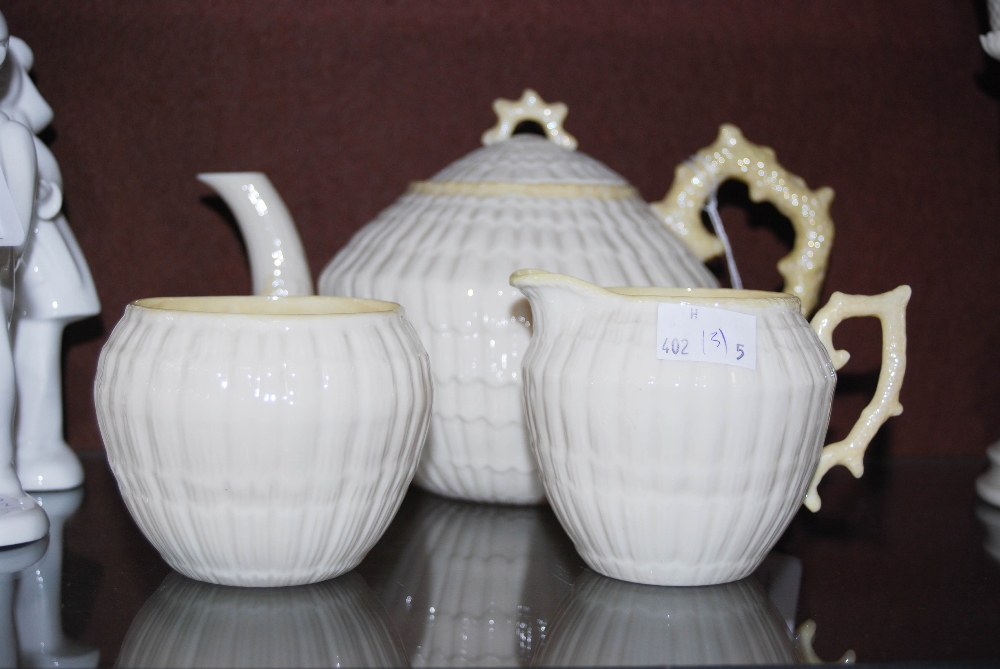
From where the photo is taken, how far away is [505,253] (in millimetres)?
809

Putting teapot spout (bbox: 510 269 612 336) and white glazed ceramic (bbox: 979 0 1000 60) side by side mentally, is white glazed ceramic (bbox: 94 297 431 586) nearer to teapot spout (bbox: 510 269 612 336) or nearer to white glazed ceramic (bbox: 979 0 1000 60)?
teapot spout (bbox: 510 269 612 336)

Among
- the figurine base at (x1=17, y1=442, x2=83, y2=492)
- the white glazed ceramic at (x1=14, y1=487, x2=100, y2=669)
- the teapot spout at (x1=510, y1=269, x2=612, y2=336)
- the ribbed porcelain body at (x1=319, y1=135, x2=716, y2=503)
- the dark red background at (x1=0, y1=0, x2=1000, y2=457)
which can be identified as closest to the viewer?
the white glazed ceramic at (x1=14, y1=487, x2=100, y2=669)

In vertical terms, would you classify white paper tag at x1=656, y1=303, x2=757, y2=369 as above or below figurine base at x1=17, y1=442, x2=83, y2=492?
above

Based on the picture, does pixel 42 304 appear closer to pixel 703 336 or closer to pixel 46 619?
pixel 46 619

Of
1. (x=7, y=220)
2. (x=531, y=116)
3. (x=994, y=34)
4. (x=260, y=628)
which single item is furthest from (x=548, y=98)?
(x=260, y=628)

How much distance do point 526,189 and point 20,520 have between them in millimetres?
438

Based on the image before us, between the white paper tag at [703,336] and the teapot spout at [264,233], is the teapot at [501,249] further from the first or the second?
the white paper tag at [703,336]

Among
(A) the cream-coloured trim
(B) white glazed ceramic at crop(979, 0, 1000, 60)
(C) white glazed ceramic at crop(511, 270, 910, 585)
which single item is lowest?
(C) white glazed ceramic at crop(511, 270, 910, 585)

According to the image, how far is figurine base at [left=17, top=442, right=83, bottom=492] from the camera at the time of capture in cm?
90

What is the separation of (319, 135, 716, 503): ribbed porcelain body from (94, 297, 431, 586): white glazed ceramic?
138mm

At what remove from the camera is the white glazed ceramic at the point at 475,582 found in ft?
1.94

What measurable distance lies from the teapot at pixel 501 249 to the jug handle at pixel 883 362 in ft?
0.45

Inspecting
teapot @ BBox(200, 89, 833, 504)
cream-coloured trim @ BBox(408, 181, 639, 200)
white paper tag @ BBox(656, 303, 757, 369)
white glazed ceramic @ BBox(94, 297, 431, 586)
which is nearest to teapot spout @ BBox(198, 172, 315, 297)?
teapot @ BBox(200, 89, 833, 504)

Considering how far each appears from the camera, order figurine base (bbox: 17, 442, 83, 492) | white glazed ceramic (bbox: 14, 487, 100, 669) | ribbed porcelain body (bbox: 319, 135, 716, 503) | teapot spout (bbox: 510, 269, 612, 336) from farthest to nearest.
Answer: figurine base (bbox: 17, 442, 83, 492), ribbed porcelain body (bbox: 319, 135, 716, 503), teapot spout (bbox: 510, 269, 612, 336), white glazed ceramic (bbox: 14, 487, 100, 669)
